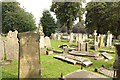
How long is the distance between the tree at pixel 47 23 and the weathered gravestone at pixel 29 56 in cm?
2440

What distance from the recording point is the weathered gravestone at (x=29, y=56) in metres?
3.70

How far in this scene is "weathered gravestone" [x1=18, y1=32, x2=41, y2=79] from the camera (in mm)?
3696

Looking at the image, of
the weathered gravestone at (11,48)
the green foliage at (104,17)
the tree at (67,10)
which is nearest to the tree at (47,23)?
the tree at (67,10)

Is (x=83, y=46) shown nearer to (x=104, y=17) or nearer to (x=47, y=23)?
(x=104, y=17)

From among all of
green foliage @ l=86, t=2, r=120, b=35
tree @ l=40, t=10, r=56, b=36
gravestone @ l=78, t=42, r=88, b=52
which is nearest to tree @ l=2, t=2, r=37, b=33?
tree @ l=40, t=10, r=56, b=36

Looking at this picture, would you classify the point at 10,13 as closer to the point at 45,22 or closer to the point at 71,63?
the point at 45,22

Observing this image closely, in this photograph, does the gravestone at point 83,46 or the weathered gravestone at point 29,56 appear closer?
the weathered gravestone at point 29,56

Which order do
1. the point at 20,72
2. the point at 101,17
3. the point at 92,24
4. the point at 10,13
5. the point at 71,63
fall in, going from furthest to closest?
the point at 92,24, the point at 101,17, the point at 10,13, the point at 71,63, the point at 20,72

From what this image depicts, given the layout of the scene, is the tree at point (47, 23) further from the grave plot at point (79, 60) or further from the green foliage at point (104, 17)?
the grave plot at point (79, 60)

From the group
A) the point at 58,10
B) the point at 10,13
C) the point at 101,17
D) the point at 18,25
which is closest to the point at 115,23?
the point at 101,17

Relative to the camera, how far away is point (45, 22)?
2873cm

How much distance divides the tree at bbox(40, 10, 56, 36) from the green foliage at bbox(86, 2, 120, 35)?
1084cm

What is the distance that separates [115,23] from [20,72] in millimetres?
23971

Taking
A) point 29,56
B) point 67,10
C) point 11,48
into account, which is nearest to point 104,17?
point 67,10
